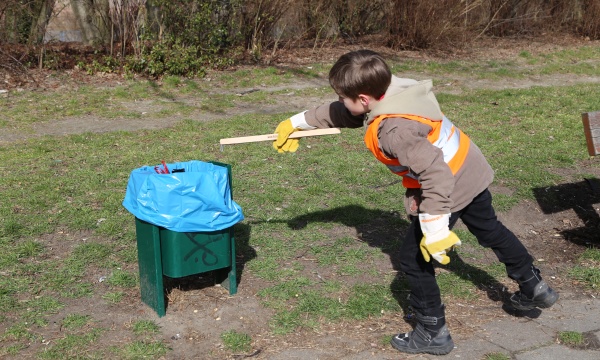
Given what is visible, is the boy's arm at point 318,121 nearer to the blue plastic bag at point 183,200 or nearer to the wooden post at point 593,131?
the blue plastic bag at point 183,200

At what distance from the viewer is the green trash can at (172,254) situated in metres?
3.93

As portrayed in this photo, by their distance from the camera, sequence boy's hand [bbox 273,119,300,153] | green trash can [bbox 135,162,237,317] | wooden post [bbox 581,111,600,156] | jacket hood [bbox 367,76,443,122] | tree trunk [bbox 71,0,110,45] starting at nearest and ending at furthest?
jacket hood [bbox 367,76,443,122] < green trash can [bbox 135,162,237,317] < boy's hand [bbox 273,119,300,153] < wooden post [bbox 581,111,600,156] < tree trunk [bbox 71,0,110,45]

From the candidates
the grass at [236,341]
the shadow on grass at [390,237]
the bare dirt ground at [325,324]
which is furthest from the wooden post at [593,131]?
the grass at [236,341]

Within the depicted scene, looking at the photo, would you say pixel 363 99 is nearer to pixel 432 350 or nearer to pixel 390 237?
pixel 432 350

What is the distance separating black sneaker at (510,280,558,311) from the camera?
3986 mm

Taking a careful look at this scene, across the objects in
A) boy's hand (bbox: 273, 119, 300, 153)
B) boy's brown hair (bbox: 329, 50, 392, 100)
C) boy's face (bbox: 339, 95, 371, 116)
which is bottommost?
boy's hand (bbox: 273, 119, 300, 153)

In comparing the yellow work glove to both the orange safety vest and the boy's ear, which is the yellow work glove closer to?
the orange safety vest

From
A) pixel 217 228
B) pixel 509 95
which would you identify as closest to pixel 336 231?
pixel 217 228

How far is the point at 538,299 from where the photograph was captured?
13.1 ft

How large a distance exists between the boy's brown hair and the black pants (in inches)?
28.2

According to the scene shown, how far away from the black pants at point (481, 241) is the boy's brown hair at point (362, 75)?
716 millimetres

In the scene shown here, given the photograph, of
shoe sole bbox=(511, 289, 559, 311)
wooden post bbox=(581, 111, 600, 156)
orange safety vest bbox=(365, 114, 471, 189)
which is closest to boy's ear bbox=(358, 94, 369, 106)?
orange safety vest bbox=(365, 114, 471, 189)

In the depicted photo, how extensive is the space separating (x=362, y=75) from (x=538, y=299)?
1.65 m

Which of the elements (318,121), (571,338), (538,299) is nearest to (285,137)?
(318,121)
